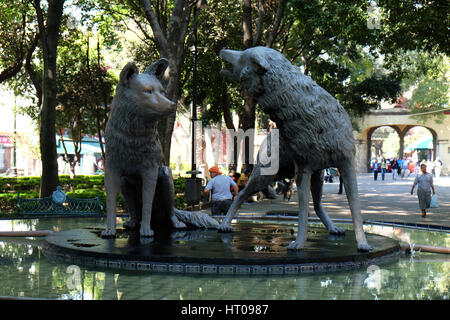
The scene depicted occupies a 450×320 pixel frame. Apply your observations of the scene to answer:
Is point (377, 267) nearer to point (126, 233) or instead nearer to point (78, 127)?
point (126, 233)

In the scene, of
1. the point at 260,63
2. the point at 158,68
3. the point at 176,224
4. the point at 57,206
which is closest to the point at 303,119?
the point at 260,63

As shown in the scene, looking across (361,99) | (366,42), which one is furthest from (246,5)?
(361,99)

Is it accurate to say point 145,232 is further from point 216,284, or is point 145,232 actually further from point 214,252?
point 216,284

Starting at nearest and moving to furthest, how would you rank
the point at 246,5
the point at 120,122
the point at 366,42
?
the point at 120,122, the point at 366,42, the point at 246,5

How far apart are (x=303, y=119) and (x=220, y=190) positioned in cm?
635

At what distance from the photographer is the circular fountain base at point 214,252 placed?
6.46 m

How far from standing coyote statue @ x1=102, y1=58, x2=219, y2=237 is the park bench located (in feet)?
18.2

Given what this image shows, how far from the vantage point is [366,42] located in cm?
1755

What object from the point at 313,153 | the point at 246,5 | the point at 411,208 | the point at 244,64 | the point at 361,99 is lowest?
the point at 411,208

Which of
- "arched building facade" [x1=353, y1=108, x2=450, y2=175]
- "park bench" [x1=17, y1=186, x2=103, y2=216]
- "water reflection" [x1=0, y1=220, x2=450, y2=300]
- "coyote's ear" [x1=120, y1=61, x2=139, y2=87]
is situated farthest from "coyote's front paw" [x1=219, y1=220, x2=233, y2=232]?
"arched building facade" [x1=353, y1=108, x2=450, y2=175]

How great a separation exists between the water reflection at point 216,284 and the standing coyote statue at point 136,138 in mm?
1507

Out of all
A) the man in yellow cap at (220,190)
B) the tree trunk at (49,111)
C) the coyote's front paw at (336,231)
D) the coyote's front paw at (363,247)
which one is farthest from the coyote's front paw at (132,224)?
the tree trunk at (49,111)

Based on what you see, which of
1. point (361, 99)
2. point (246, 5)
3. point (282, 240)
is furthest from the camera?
point (361, 99)

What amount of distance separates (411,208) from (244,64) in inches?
507
